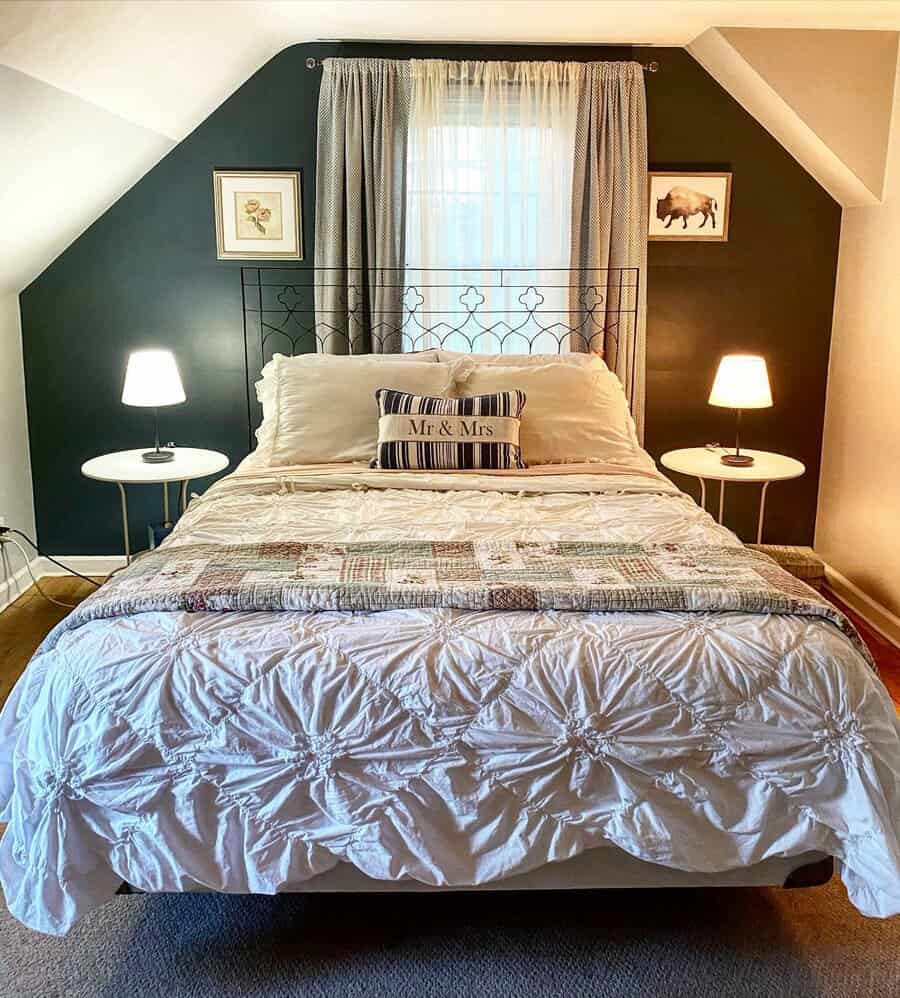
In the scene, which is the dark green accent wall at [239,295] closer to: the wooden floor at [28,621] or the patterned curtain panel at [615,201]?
the patterned curtain panel at [615,201]

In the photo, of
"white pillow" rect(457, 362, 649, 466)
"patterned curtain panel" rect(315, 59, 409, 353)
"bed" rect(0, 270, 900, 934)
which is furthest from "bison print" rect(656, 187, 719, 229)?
"bed" rect(0, 270, 900, 934)

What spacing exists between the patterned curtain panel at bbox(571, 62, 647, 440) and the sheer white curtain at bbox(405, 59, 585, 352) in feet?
0.17

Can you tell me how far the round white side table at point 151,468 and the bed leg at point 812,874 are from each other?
8.17 ft

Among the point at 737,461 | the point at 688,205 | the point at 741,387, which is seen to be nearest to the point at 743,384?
the point at 741,387

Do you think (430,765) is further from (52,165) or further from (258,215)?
(258,215)

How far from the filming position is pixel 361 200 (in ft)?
13.0

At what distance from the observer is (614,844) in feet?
6.08

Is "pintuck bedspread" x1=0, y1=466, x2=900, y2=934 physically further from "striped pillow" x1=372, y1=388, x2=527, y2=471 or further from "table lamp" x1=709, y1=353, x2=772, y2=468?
"table lamp" x1=709, y1=353, x2=772, y2=468

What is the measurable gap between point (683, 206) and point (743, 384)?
80 centimetres

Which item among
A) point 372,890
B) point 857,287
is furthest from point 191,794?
point 857,287

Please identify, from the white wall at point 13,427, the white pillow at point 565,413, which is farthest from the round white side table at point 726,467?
the white wall at point 13,427

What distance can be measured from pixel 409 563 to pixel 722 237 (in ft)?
8.25

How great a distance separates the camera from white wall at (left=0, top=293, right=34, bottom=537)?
3.92m

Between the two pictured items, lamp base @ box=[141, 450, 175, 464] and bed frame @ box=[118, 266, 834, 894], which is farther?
bed frame @ box=[118, 266, 834, 894]
